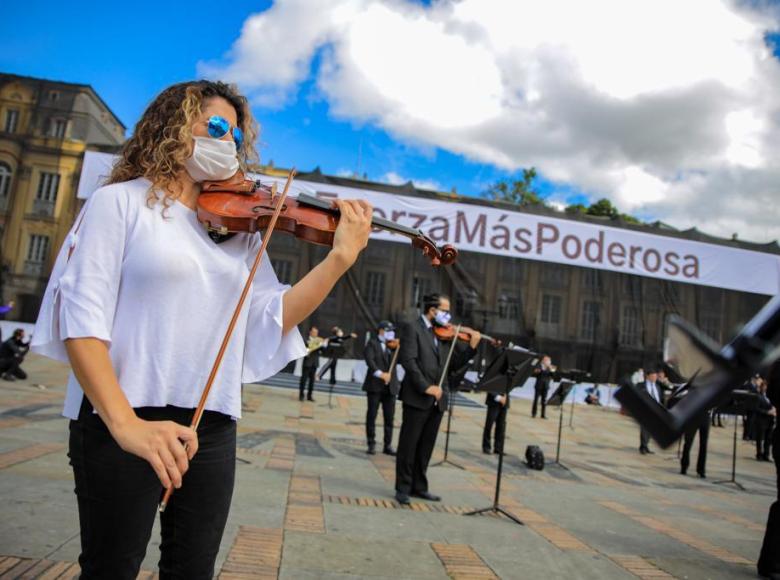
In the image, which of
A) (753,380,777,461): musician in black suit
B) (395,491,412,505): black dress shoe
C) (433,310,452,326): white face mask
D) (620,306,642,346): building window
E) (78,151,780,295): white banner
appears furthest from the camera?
(620,306,642,346): building window

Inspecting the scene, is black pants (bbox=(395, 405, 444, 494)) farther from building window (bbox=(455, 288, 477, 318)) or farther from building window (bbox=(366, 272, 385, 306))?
building window (bbox=(455, 288, 477, 318))

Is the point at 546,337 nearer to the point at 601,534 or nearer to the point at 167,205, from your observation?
the point at 601,534

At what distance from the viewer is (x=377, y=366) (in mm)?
9195

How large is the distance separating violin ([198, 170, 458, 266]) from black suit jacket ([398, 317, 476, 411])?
3.93 m

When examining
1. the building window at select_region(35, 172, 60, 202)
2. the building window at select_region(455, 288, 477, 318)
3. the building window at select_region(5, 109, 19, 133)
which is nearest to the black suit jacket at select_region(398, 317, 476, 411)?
the building window at select_region(455, 288, 477, 318)

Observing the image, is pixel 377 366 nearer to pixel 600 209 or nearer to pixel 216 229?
pixel 216 229

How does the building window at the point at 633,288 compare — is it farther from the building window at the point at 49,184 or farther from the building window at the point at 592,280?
the building window at the point at 49,184

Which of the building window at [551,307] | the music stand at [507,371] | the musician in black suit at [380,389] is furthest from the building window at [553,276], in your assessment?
the music stand at [507,371]

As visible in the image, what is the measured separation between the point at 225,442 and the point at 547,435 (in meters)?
12.5

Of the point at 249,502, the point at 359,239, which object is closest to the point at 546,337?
the point at 249,502

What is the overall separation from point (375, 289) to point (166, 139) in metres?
19.1

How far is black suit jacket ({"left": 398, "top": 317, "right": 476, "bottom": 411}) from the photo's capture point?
19.4 feet

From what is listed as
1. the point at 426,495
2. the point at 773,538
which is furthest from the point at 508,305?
the point at 773,538

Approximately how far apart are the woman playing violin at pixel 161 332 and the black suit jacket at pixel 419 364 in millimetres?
4243
